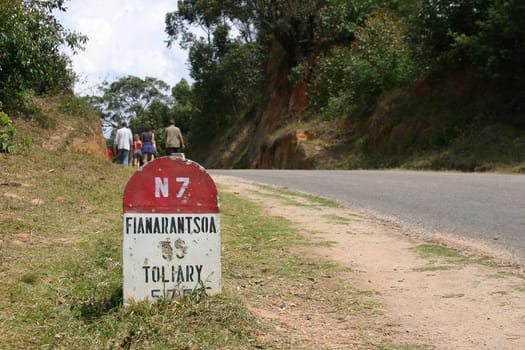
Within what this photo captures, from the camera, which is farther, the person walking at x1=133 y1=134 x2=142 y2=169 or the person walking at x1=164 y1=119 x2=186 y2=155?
the person walking at x1=133 y1=134 x2=142 y2=169

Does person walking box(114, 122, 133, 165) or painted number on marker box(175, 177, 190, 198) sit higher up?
person walking box(114, 122, 133, 165)

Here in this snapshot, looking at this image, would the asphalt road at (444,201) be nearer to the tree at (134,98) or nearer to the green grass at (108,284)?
the green grass at (108,284)

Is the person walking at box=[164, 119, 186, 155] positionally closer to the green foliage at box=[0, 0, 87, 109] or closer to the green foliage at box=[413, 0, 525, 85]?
the green foliage at box=[0, 0, 87, 109]

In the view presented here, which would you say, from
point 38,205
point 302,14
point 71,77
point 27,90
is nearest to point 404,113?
point 302,14

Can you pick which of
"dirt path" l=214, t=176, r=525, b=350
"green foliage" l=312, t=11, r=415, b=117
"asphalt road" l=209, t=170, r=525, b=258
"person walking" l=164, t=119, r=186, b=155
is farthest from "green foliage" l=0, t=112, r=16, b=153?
"green foliage" l=312, t=11, r=415, b=117

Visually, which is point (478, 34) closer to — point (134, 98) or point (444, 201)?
point (444, 201)

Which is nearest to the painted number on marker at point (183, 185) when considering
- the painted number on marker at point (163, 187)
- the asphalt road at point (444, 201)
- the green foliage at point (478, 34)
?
the painted number on marker at point (163, 187)

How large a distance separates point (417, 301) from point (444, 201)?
662 cm

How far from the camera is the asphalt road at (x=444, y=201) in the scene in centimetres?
848

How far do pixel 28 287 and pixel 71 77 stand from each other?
698 inches

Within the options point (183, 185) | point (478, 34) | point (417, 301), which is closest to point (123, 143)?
point (478, 34)

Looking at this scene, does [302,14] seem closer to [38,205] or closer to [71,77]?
[71,77]

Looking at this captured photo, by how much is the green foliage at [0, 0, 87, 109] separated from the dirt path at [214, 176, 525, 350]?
8738mm

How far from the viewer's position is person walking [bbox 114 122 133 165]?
1823cm
